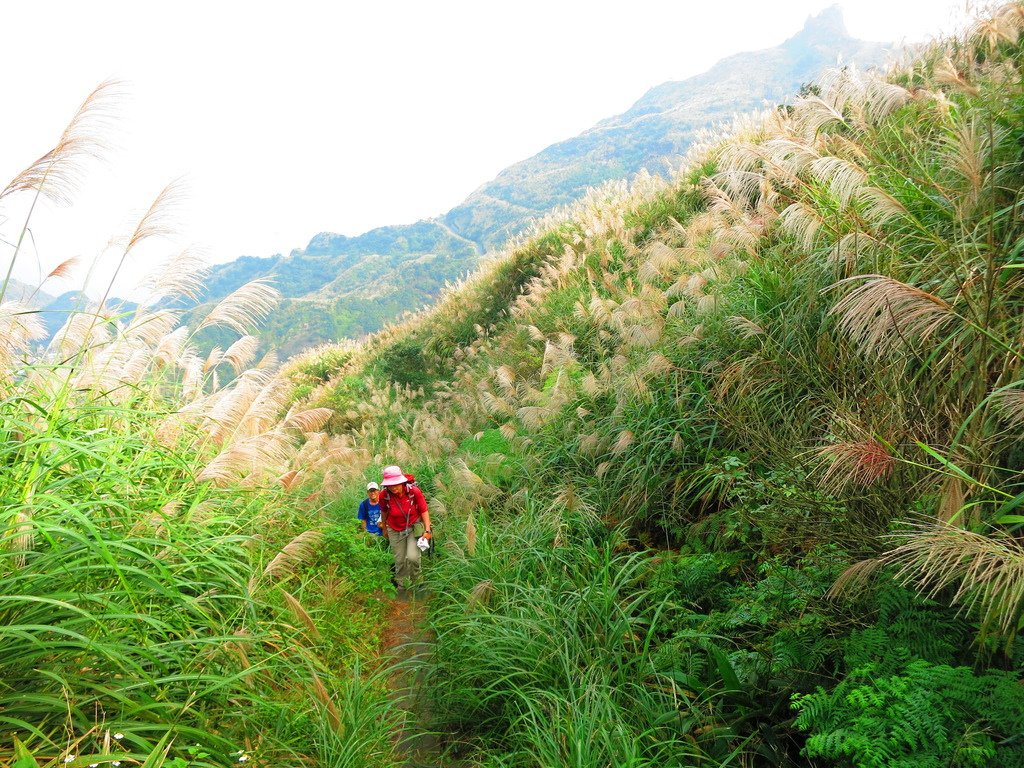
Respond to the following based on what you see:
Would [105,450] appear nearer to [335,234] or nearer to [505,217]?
[505,217]

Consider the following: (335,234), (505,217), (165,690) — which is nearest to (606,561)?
(165,690)

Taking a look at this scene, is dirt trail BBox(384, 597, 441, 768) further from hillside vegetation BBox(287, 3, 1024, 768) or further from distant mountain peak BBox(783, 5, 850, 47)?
distant mountain peak BBox(783, 5, 850, 47)

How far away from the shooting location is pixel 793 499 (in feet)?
10.3

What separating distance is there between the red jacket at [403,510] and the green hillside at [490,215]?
284 feet

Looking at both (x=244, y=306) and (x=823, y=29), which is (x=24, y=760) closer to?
(x=244, y=306)

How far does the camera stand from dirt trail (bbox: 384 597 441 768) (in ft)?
11.2

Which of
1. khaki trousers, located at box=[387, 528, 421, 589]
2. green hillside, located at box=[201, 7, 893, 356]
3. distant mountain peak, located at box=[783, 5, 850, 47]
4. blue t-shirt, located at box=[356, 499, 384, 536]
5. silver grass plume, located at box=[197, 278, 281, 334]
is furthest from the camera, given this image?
distant mountain peak, located at box=[783, 5, 850, 47]

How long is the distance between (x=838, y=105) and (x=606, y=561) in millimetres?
4765

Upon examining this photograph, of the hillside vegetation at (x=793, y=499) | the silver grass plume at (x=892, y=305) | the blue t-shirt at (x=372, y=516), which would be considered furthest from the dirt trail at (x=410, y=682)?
Result: the silver grass plume at (x=892, y=305)

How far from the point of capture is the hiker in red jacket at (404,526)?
612 cm

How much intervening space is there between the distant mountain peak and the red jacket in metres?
225

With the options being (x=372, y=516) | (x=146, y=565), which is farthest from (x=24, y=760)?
(x=372, y=516)

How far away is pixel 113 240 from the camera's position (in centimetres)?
393

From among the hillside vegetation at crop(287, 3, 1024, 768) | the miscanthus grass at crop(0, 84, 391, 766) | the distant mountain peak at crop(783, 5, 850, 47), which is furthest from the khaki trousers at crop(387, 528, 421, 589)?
the distant mountain peak at crop(783, 5, 850, 47)
